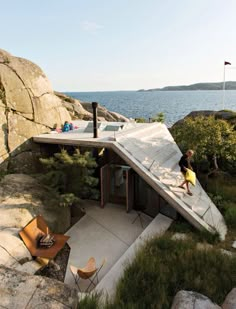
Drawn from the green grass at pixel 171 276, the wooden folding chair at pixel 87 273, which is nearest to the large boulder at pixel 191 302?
the green grass at pixel 171 276

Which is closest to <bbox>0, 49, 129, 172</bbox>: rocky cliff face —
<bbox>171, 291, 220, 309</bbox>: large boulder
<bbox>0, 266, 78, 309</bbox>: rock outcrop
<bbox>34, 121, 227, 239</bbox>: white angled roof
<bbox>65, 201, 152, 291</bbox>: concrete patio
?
<bbox>34, 121, 227, 239</bbox>: white angled roof

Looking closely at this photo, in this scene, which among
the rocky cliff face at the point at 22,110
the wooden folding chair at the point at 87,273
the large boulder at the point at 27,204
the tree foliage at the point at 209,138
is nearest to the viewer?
the wooden folding chair at the point at 87,273

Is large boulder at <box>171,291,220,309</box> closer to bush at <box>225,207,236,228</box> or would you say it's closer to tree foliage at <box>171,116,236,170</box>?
bush at <box>225,207,236,228</box>

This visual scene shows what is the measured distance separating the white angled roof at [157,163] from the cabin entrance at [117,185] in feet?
4.04

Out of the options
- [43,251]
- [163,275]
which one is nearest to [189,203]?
[163,275]

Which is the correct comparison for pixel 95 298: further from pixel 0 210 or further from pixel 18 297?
pixel 0 210

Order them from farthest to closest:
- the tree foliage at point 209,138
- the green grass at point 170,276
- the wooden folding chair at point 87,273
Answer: the tree foliage at point 209,138 → the wooden folding chair at point 87,273 → the green grass at point 170,276

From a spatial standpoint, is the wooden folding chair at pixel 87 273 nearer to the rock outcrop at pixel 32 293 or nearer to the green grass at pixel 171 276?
the green grass at pixel 171 276

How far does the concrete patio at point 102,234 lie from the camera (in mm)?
9805

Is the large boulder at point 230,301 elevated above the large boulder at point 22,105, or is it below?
below

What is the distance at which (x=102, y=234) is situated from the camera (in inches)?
446

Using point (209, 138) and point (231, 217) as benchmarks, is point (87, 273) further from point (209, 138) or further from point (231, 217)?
point (209, 138)

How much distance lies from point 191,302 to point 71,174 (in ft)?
23.9

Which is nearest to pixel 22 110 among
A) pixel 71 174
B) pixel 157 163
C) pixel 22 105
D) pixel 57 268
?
pixel 22 105
